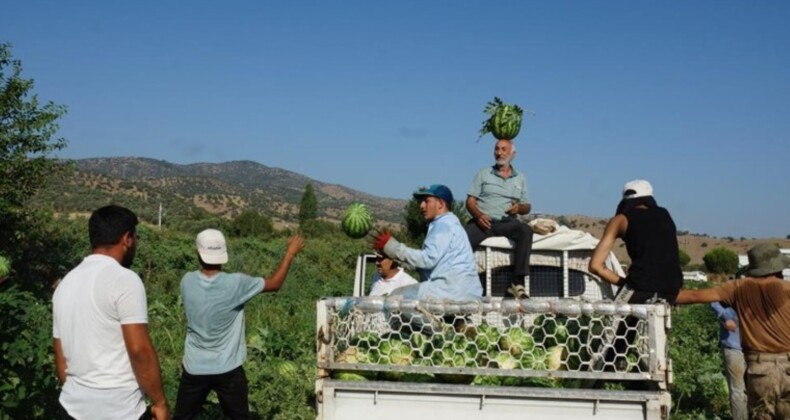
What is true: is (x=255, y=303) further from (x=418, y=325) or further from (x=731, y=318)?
(x=418, y=325)

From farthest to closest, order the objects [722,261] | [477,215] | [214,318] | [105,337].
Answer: [722,261] → [477,215] → [214,318] → [105,337]

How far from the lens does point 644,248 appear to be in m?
5.57

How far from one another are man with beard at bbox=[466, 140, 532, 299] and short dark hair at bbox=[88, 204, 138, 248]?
3.92 m

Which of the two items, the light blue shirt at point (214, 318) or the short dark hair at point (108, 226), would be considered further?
the light blue shirt at point (214, 318)

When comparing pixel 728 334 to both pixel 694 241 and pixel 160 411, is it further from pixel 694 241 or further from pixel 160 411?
pixel 694 241

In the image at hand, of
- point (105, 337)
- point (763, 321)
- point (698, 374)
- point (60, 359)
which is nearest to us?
point (105, 337)

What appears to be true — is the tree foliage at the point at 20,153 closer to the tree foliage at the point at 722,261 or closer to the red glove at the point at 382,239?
the red glove at the point at 382,239

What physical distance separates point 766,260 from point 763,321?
0.44 meters

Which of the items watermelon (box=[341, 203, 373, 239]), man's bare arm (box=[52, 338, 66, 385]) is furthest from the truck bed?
watermelon (box=[341, 203, 373, 239])

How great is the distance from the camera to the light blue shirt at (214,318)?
522cm

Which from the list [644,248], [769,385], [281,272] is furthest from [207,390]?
[769,385]

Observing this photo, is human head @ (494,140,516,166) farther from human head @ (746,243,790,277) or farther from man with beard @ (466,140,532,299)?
human head @ (746,243,790,277)

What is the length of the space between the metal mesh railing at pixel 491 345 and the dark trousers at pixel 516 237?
8.56 ft

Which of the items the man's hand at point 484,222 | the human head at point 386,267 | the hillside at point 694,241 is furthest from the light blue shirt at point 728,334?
the hillside at point 694,241
